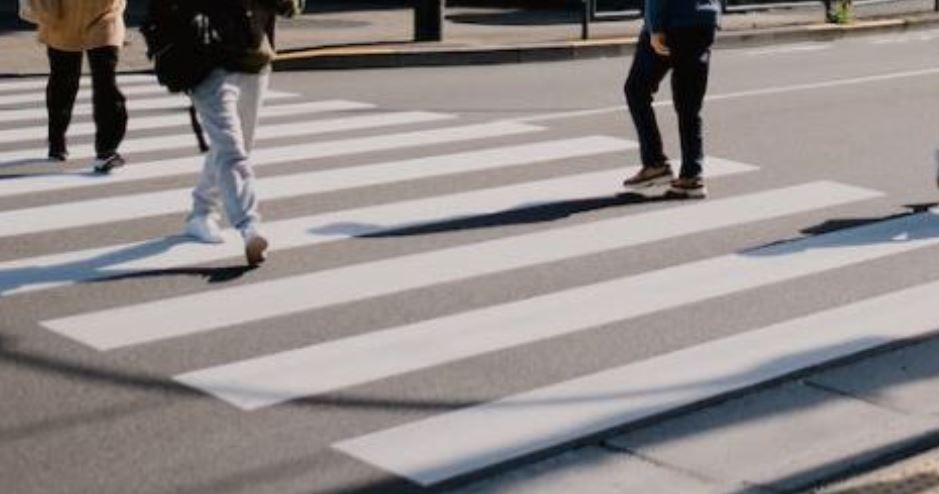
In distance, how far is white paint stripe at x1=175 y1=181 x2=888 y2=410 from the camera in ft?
16.6

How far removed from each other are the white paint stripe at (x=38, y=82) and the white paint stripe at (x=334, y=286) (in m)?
7.34

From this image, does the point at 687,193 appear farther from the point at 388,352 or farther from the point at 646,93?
the point at 388,352

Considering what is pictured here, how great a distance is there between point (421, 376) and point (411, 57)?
1075cm

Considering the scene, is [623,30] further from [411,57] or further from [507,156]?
[507,156]

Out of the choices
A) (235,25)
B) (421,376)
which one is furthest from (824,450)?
(235,25)

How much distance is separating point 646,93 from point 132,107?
17.3 feet

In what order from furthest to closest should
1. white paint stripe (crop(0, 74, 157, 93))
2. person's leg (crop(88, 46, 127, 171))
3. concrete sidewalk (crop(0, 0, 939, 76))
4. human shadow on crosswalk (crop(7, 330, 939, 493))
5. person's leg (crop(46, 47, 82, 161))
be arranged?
A: concrete sidewalk (crop(0, 0, 939, 76)), white paint stripe (crop(0, 74, 157, 93)), person's leg (crop(46, 47, 82, 161)), person's leg (crop(88, 46, 127, 171)), human shadow on crosswalk (crop(7, 330, 939, 493))

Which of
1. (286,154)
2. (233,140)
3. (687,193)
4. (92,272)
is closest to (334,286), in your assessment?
(233,140)

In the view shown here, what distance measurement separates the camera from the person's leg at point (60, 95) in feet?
29.9

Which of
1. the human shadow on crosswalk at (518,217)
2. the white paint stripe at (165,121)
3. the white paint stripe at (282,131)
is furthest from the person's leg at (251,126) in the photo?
the white paint stripe at (165,121)

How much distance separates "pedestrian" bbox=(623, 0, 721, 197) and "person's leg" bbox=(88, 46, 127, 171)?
295cm

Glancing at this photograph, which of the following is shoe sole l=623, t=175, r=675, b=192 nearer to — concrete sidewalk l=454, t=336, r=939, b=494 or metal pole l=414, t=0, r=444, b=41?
concrete sidewalk l=454, t=336, r=939, b=494

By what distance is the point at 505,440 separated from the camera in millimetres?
4586

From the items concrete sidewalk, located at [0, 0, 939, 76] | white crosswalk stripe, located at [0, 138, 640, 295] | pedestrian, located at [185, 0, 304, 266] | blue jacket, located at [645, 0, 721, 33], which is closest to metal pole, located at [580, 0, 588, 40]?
concrete sidewalk, located at [0, 0, 939, 76]
